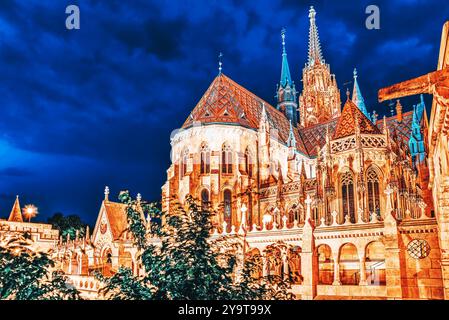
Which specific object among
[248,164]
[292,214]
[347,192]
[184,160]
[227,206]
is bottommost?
[292,214]

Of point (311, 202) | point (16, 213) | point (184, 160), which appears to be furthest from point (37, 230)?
point (311, 202)

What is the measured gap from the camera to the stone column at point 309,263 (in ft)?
57.4

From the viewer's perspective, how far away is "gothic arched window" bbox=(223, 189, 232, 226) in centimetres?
3397

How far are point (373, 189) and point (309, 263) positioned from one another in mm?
11593

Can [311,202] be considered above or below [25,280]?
above

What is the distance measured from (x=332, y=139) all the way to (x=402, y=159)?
5.10 meters

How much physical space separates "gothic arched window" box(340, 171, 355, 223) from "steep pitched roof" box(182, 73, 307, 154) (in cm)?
1196

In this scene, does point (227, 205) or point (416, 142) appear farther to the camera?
point (416, 142)

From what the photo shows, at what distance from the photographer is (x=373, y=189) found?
2706 cm

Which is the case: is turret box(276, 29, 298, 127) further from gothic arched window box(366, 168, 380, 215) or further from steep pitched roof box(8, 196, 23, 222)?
steep pitched roof box(8, 196, 23, 222)

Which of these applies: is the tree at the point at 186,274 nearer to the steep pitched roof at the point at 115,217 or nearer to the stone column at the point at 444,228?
the stone column at the point at 444,228

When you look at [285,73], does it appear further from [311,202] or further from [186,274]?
[186,274]

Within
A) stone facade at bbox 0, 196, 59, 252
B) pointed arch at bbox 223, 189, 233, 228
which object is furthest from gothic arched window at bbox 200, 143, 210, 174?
stone facade at bbox 0, 196, 59, 252
